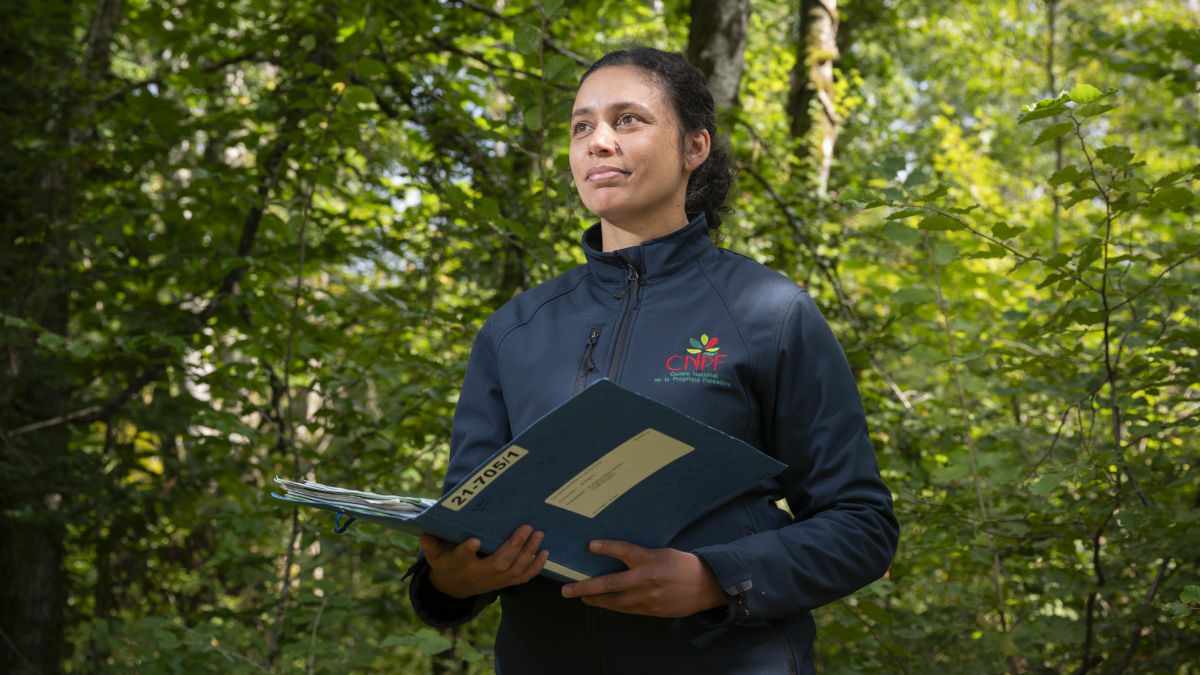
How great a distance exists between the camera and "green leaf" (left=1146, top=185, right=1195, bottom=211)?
222cm

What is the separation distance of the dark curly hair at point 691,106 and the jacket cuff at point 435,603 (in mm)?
798

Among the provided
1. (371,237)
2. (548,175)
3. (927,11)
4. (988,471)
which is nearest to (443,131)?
(371,237)

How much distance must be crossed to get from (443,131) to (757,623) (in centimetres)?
325

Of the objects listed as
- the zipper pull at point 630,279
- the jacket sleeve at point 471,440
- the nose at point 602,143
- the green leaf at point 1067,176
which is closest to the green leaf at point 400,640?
the jacket sleeve at point 471,440

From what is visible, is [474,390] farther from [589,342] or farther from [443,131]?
[443,131]

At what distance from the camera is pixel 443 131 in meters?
4.16

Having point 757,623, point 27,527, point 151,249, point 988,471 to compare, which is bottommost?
point 27,527

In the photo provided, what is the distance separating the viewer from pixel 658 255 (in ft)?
5.21

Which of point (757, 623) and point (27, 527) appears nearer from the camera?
point (757, 623)

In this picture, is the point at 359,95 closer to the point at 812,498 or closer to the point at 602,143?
the point at 602,143

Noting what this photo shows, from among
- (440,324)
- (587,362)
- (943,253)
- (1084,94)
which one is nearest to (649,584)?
(587,362)

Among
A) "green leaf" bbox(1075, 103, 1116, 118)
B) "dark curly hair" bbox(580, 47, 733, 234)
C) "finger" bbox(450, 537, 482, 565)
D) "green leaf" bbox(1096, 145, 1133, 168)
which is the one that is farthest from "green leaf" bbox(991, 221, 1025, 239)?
"finger" bbox(450, 537, 482, 565)

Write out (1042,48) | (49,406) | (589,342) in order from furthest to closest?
(1042,48), (49,406), (589,342)

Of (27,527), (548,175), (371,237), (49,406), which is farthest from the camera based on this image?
(49,406)
